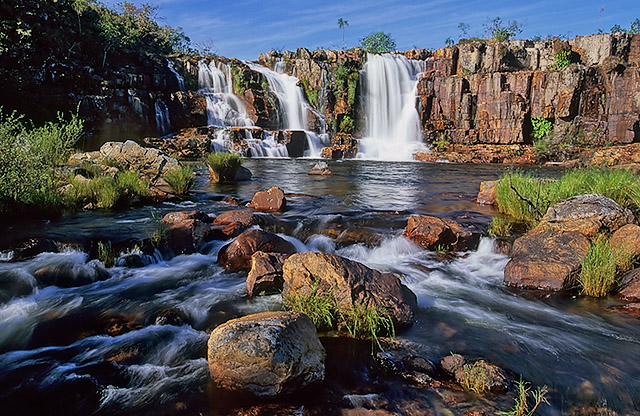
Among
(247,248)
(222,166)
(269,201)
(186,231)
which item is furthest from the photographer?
(222,166)

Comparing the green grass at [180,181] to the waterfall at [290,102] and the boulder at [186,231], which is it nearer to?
the boulder at [186,231]

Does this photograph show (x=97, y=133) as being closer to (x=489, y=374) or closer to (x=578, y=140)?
(x=489, y=374)

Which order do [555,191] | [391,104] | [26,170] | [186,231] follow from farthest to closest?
[391,104] < [555,191] < [26,170] < [186,231]

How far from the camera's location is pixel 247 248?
593 centimetres

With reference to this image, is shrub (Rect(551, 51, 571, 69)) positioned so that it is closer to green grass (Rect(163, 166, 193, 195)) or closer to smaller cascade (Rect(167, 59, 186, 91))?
smaller cascade (Rect(167, 59, 186, 91))

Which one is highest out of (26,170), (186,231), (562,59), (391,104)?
(562,59)

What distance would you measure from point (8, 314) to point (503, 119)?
105 feet

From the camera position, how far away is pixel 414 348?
359cm

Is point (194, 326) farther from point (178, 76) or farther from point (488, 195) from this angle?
point (178, 76)

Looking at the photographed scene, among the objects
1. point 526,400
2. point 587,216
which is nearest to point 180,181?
point 587,216

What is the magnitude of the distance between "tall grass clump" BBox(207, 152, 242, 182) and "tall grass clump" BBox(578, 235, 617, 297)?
1136 cm

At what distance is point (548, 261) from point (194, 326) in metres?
4.66

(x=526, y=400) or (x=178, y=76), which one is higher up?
(x=178, y=76)

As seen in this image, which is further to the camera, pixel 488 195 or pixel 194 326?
pixel 488 195
